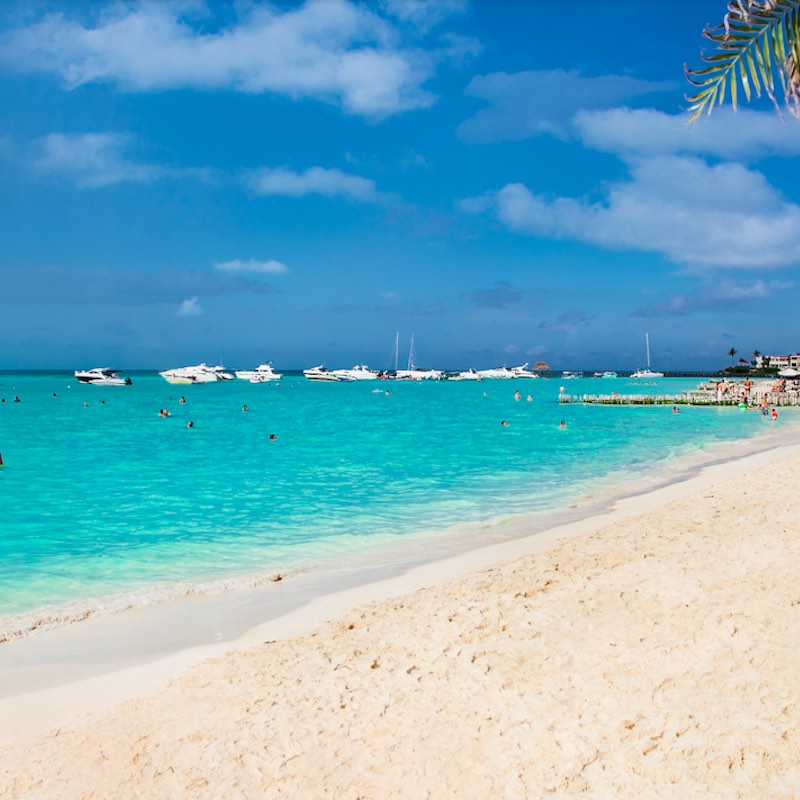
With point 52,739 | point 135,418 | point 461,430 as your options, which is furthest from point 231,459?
point 135,418

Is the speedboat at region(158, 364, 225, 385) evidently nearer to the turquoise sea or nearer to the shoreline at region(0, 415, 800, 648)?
the turquoise sea

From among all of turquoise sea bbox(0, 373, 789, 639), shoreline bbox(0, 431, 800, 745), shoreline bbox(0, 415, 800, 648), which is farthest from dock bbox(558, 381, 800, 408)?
shoreline bbox(0, 431, 800, 745)

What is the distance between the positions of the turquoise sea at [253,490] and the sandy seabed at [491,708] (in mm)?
4739

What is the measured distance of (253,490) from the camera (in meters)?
23.9

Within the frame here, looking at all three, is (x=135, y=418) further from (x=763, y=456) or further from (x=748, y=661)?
(x=748, y=661)

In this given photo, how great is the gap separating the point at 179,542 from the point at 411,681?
10.9 metres

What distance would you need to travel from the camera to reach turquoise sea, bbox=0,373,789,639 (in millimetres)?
13656

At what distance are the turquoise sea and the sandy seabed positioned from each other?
474 centimetres

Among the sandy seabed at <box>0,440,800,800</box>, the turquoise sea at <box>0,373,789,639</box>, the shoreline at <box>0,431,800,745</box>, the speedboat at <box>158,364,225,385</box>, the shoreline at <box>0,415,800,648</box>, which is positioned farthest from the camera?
the speedboat at <box>158,364,225,385</box>

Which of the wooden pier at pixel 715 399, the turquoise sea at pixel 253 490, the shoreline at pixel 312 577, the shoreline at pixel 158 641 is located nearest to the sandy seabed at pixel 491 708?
the shoreline at pixel 158 641

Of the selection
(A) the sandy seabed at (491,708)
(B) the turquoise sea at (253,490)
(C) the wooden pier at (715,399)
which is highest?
(C) the wooden pier at (715,399)

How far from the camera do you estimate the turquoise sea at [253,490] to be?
13656 mm

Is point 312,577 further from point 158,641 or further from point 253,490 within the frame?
point 253,490

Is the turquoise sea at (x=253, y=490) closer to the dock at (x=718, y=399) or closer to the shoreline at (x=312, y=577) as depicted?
the shoreline at (x=312, y=577)
